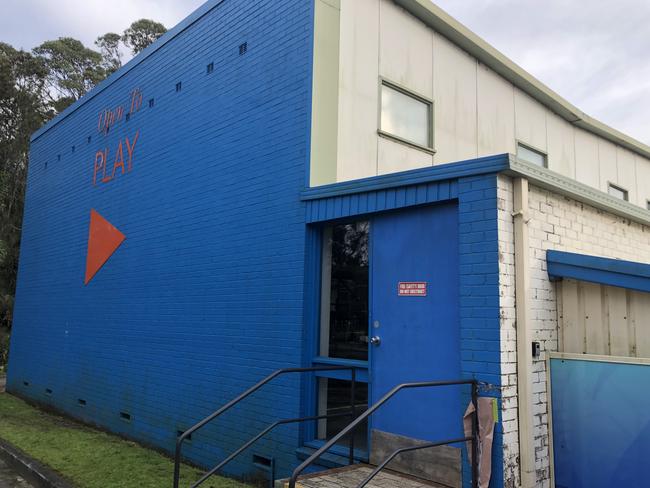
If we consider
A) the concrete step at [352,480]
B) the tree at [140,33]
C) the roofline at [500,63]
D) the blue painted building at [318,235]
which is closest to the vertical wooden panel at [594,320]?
the blue painted building at [318,235]

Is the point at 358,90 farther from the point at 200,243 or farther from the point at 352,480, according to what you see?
the point at 352,480

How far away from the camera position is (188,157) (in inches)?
332

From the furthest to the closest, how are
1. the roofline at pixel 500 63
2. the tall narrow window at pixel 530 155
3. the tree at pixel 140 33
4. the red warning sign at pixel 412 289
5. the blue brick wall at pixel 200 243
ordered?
the tree at pixel 140 33
the tall narrow window at pixel 530 155
the roofline at pixel 500 63
the blue brick wall at pixel 200 243
the red warning sign at pixel 412 289

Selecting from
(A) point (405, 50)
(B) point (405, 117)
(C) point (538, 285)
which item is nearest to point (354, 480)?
(C) point (538, 285)

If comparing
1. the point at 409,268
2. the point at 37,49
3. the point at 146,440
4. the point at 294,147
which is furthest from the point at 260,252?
the point at 37,49

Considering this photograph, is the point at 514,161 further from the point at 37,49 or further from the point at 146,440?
the point at 37,49

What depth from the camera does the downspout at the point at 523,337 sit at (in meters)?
4.36

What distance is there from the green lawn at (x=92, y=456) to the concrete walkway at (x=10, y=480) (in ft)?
1.04

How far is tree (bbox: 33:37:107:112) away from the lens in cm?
2823

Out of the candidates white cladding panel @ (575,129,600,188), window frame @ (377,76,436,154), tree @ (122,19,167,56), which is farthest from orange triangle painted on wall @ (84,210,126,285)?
tree @ (122,19,167,56)

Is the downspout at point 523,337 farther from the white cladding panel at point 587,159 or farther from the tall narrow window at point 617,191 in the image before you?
the tall narrow window at point 617,191

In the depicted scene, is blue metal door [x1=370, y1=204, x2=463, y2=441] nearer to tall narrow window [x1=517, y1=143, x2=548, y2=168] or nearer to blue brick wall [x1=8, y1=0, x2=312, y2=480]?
blue brick wall [x1=8, y1=0, x2=312, y2=480]

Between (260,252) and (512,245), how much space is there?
3240 millimetres

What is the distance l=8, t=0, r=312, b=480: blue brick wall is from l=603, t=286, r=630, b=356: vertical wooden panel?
3.10m
